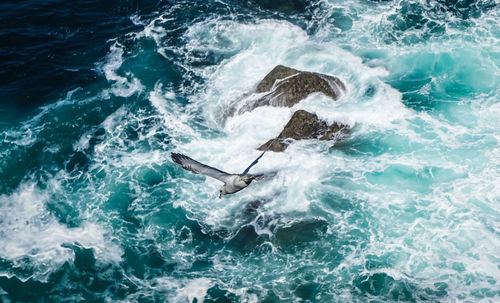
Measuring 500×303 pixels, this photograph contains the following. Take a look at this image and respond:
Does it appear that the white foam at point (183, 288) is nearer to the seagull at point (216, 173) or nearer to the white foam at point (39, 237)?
the white foam at point (39, 237)

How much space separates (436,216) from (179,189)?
38.1 ft

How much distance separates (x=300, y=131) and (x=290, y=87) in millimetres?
2507

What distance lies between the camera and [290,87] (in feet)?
77.1

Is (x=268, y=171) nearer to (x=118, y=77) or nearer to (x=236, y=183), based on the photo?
(x=236, y=183)

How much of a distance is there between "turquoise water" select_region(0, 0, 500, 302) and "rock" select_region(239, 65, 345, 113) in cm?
48

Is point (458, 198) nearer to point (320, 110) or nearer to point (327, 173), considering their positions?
point (327, 173)

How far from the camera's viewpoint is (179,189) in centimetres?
2212

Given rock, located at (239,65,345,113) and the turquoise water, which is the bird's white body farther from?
rock, located at (239,65,345,113)

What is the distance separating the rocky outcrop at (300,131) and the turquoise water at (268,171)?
0.41 meters

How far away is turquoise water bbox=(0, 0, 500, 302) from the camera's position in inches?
719

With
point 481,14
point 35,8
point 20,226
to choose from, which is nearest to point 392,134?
point 481,14

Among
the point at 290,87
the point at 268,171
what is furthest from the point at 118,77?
the point at 268,171

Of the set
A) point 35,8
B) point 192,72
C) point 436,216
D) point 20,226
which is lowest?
point 20,226

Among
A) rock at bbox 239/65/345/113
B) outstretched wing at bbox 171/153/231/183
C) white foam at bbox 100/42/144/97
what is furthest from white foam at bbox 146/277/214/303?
white foam at bbox 100/42/144/97
